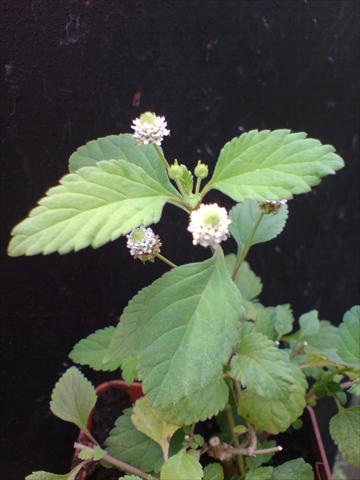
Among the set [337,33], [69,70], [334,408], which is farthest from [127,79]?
[334,408]

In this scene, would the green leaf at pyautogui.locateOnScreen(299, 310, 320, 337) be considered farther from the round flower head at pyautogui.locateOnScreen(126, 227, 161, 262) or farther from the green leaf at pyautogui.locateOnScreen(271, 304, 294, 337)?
the round flower head at pyautogui.locateOnScreen(126, 227, 161, 262)

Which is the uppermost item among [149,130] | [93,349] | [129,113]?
[129,113]

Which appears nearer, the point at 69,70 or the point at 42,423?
the point at 69,70

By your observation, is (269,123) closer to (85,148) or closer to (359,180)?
(359,180)

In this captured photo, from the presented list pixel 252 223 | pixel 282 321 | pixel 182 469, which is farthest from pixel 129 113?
pixel 182 469

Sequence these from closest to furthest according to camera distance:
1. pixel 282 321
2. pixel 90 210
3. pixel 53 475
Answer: pixel 90 210, pixel 53 475, pixel 282 321

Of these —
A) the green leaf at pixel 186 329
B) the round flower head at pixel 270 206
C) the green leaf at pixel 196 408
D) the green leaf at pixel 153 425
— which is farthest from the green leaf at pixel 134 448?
the round flower head at pixel 270 206

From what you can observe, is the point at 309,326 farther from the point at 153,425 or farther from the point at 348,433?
the point at 153,425

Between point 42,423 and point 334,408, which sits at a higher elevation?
point 42,423
